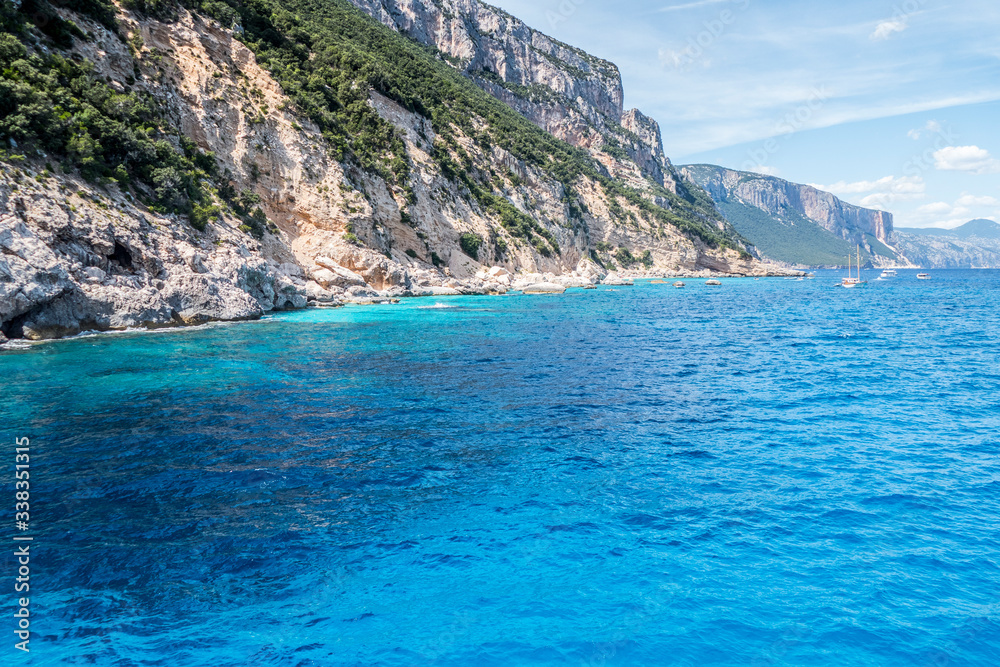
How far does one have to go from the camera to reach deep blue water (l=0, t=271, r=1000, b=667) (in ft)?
19.1

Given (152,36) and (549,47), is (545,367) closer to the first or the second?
(152,36)

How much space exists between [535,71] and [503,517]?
168286mm

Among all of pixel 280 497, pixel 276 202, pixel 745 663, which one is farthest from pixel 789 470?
pixel 276 202

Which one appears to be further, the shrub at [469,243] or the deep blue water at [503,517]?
the shrub at [469,243]

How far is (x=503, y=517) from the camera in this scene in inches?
333

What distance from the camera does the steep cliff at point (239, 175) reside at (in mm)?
25047

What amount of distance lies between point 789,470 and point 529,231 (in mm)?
72149

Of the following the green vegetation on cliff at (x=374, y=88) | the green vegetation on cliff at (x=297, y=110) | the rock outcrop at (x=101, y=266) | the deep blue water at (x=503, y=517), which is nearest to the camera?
the deep blue water at (x=503, y=517)

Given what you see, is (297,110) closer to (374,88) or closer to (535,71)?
(374,88)

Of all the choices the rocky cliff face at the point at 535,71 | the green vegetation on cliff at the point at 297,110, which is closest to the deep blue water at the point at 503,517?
the green vegetation on cliff at the point at 297,110

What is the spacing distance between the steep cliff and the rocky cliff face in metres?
43.8

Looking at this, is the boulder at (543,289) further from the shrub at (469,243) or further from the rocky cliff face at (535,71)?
the rocky cliff face at (535,71)

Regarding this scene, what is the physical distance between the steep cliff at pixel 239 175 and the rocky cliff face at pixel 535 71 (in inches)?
1723

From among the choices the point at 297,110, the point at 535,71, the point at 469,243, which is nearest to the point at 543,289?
the point at 469,243
